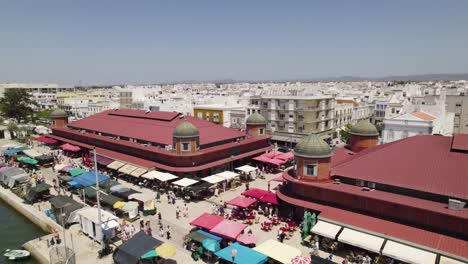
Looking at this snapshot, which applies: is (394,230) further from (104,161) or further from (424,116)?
(104,161)

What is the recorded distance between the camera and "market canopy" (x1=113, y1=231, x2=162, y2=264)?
22.7m

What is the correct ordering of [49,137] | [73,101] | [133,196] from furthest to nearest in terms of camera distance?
[73,101], [49,137], [133,196]

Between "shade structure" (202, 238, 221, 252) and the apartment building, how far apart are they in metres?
43.7

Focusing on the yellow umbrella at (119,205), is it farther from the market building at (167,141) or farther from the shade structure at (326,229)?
the shade structure at (326,229)

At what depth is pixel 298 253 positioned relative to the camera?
22.8 meters

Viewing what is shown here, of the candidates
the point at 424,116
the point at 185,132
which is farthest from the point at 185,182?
the point at 424,116

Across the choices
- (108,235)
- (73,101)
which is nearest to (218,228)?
(108,235)

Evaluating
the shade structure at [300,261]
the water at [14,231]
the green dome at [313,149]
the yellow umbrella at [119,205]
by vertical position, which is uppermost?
the green dome at [313,149]

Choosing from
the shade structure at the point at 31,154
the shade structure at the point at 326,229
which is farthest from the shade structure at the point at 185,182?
the shade structure at the point at 31,154

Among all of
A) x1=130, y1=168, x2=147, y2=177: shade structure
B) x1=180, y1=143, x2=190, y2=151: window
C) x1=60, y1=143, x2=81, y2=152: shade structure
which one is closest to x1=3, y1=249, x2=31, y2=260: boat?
x1=130, y1=168, x2=147, y2=177: shade structure

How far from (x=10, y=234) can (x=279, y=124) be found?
1962 inches

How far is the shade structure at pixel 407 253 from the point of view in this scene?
69.4 ft

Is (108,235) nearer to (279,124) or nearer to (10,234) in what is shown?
(10,234)

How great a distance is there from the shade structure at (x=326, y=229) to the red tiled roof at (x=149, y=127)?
71.6 ft
